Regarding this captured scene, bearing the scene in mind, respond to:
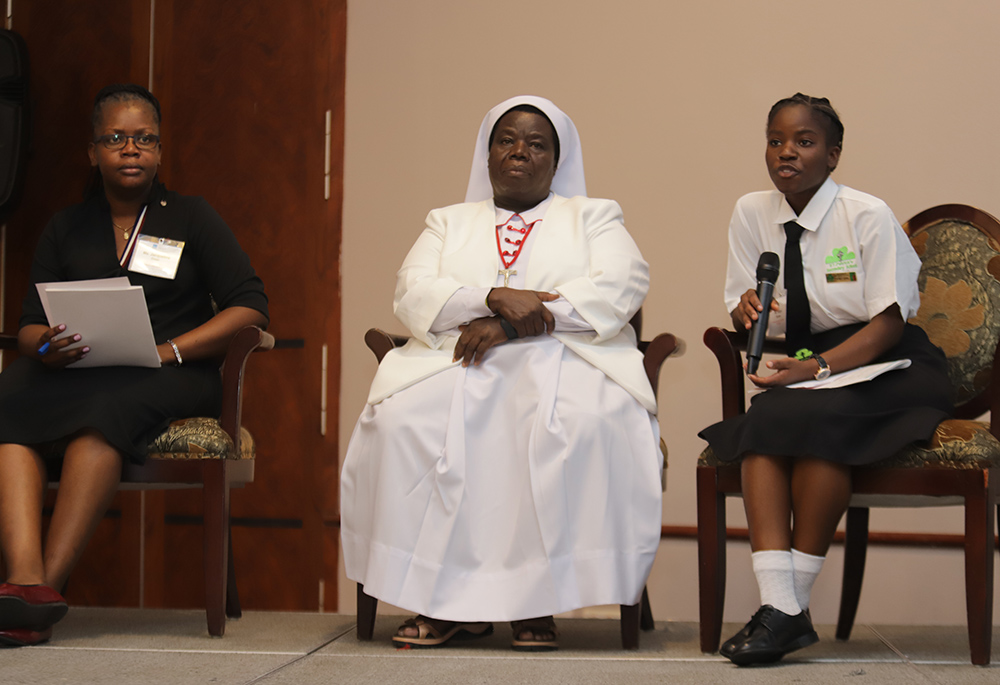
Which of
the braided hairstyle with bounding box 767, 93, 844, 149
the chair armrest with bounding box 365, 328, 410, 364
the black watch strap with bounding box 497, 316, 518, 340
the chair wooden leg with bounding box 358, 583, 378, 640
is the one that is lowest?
the chair wooden leg with bounding box 358, 583, 378, 640

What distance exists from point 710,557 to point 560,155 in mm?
1387

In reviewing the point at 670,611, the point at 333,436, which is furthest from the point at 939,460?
the point at 333,436

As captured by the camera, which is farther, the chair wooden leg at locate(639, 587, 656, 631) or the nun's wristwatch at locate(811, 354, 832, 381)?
the chair wooden leg at locate(639, 587, 656, 631)

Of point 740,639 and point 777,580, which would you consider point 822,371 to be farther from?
point 740,639

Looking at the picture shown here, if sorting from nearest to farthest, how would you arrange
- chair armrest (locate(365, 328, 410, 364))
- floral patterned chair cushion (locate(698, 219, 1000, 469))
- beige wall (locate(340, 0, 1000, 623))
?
floral patterned chair cushion (locate(698, 219, 1000, 469))
chair armrest (locate(365, 328, 410, 364))
beige wall (locate(340, 0, 1000, 623))

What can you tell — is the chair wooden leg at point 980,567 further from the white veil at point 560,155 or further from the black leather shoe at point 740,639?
the white veil at point 560,155

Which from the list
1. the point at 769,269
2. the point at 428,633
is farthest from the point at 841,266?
the point at 428,633

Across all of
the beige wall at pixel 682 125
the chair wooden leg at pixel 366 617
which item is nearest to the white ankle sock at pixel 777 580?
the chair wooden leg at pixel 366 617

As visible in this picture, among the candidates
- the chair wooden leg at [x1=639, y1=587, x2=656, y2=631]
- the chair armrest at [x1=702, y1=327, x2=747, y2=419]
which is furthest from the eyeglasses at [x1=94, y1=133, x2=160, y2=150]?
the chair wooden leg at [x1=639, y1=587, x2=656, y2=631]

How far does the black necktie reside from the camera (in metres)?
2.81

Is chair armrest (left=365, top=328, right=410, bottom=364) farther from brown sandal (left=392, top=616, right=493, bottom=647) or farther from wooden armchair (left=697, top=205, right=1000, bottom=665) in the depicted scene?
wooden armchair (left=697, top=205, right=1000, bottom=665)

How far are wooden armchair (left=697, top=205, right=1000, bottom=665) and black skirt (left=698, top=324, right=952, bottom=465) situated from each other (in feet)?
0.23

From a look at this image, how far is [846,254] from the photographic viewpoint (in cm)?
276

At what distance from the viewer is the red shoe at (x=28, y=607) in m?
2.39
